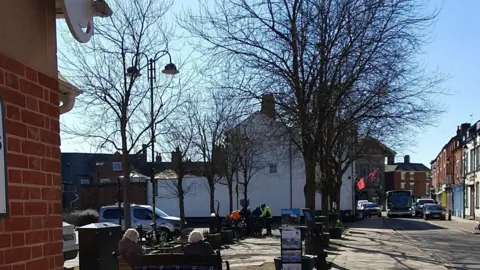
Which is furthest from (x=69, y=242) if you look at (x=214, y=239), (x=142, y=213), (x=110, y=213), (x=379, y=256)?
(x=110, y=213)

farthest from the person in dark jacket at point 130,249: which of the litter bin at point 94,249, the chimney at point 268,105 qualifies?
the chimney at point 268,105

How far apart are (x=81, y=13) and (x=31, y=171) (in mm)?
1242

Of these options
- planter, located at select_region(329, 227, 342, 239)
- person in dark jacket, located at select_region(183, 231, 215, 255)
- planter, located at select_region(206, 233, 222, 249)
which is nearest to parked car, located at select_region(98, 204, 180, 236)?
planter, located at select_region(206, 233, 222, 249)

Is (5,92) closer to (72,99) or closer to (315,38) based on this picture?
(72,99)

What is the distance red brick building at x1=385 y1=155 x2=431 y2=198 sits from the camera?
120 metres

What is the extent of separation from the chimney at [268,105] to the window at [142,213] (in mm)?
11512

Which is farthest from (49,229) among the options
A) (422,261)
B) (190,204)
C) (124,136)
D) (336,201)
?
(190,204)

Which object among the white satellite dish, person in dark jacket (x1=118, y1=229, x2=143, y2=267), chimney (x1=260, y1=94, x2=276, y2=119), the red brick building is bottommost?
the red brick building

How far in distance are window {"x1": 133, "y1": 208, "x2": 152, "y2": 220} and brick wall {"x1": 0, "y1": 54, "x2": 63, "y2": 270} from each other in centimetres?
2235

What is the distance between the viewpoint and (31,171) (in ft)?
9.59

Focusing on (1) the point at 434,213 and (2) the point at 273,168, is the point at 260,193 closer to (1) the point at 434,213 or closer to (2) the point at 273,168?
(2) the point at 273,168

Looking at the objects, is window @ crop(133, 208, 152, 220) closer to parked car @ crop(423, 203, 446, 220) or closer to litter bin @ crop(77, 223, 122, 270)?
litter bin @ crop(77, 223, 122, 270)

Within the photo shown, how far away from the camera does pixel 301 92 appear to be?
14148 mm

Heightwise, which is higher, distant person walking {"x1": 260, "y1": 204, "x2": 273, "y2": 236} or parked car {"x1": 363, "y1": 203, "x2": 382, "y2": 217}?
distant person walking {"x1": 260, "y1": 204, "x2": 273, "y2": 236}
